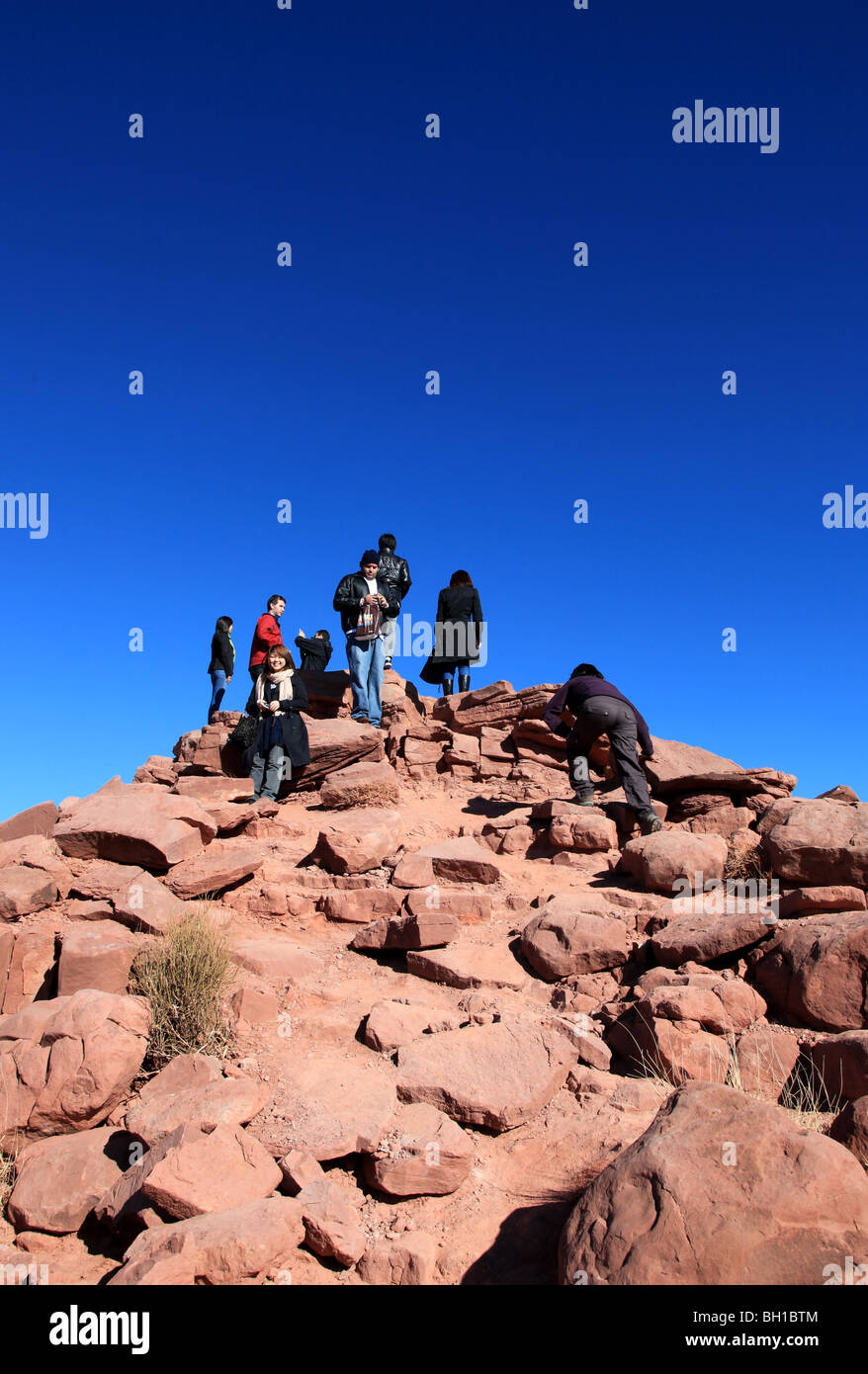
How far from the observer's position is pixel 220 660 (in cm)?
1545

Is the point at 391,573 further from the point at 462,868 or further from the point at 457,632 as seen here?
the point at 462,868

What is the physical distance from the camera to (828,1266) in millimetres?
2896

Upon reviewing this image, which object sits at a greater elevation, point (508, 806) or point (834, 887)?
point (508, 806)

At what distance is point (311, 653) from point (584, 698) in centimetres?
689

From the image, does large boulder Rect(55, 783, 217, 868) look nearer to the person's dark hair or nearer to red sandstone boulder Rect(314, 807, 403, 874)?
red sandstone boulder Rect(314, 807, 403, 874)

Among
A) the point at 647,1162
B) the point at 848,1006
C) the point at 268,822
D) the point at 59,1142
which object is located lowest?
the point at 59,1142

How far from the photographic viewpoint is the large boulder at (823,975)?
515cm

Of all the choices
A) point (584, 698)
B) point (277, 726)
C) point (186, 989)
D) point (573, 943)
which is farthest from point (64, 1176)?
point (584, 698)

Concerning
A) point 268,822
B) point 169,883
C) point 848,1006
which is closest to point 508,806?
point 268,822

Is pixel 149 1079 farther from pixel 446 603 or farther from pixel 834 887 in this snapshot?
pixel 446 603

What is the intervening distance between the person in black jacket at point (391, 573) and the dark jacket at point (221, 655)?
3.06 metres

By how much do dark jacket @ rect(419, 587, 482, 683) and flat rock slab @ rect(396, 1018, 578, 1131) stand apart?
936 centimetres
